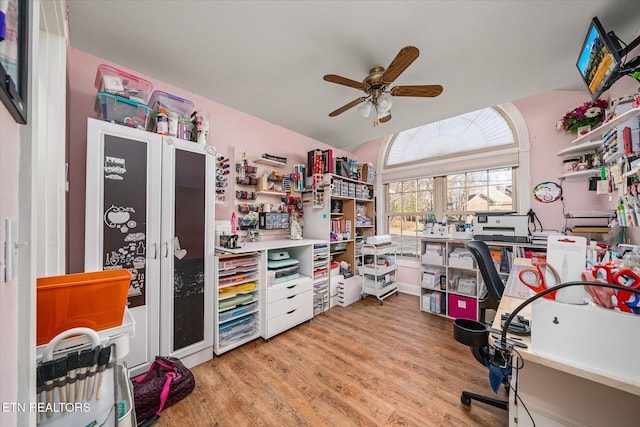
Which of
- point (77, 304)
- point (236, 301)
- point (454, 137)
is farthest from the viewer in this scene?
point (454, 137)

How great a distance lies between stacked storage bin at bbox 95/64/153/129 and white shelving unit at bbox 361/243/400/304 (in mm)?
2954

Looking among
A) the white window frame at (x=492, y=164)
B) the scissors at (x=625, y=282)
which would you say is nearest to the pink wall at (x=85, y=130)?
the white window frame at (x=492, y=164)

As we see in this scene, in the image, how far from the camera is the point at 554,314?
79 cm

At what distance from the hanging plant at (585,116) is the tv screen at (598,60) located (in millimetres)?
908

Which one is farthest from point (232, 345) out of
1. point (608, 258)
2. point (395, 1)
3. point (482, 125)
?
point (482, 125)

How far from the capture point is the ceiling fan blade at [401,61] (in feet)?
4.72

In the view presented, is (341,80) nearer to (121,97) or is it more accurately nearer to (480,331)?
(121,97)

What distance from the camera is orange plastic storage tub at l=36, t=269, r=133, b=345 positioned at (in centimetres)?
88

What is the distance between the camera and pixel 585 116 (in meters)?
2.32

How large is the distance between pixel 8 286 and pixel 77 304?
1.71 feet

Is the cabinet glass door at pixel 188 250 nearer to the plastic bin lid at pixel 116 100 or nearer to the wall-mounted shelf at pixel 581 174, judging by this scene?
the plastic bin lid at pixel 116 100

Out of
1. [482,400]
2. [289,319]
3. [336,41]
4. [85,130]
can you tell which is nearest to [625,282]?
[482,400]

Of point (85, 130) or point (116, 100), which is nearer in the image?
point (116, 100)

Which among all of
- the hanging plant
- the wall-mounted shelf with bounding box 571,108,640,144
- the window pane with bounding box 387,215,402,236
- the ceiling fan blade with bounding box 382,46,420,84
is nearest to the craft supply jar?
the wall-mounted shelf with bounding box 571,108,640,144
